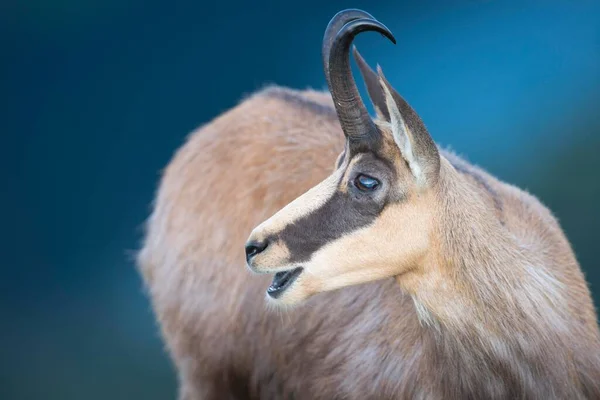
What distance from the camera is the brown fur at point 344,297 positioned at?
278cm

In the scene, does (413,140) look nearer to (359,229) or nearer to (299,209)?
(359,229)

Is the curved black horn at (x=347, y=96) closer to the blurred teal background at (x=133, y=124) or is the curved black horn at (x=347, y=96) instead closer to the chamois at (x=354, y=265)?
the chamois at (x=354, y=265)

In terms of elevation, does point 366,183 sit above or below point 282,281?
above

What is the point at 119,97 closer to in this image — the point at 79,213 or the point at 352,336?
the point at 79,213

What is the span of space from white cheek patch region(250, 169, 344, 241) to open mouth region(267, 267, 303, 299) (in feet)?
0.55

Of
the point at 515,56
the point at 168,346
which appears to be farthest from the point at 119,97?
the point at 515,56

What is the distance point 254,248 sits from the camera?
278cm

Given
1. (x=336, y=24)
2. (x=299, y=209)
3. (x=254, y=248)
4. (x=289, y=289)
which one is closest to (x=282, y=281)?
(x=289, y=289)

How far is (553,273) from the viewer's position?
3.14m

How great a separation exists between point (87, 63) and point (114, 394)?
2.44 metres

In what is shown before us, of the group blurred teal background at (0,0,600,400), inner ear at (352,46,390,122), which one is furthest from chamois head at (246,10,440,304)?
blurred teal background at (0,0,600,400)

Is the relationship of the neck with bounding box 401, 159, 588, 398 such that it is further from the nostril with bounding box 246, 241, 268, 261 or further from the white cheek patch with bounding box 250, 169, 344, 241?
the nostril with bounding box 246, 241, 268, 261

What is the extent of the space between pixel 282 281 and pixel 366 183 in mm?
477

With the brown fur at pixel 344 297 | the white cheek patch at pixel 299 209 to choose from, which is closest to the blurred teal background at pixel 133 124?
the brown fur at pixel 344 297
